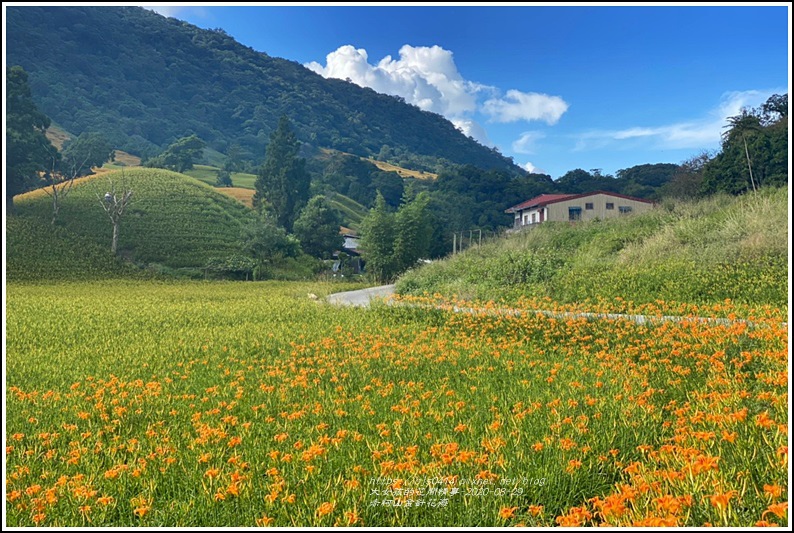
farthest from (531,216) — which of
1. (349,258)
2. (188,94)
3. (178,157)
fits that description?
(188,94)

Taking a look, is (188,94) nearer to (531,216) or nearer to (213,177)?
(213,177)

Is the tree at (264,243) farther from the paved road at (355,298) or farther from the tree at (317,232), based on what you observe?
the paved road at (355,298)

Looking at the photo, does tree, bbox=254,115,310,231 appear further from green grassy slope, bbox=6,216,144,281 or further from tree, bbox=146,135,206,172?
tree, bbox=146,135,206,172

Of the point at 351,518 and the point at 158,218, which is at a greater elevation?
the point at 158,218

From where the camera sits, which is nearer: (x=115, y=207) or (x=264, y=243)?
(x=115, y=207)

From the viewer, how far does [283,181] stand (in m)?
45.2

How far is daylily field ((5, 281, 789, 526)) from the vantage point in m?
2.27

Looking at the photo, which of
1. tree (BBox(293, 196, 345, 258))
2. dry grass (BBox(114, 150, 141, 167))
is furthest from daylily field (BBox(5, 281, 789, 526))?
dry grass (BBox(114, 150, 141, 167))

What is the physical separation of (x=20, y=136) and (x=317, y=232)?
1806 centimetres

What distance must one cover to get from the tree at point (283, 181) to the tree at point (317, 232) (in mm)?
9360

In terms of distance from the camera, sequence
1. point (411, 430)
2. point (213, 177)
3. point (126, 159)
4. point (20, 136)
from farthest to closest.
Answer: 1. point (126, 159)
2. point (213, 177)
3. point (20, 136)
4. point (411, 430)

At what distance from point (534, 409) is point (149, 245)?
30960mm

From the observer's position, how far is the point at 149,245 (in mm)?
29969

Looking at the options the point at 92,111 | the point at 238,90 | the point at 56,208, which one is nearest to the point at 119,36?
the point at 238,90
